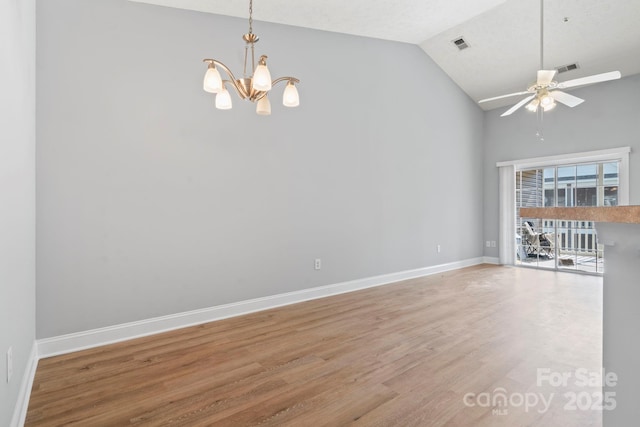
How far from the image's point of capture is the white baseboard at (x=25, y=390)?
1.67 m

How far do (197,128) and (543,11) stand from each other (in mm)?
4935

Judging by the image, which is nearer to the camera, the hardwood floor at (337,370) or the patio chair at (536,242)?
the hardwood floor at (337,370)

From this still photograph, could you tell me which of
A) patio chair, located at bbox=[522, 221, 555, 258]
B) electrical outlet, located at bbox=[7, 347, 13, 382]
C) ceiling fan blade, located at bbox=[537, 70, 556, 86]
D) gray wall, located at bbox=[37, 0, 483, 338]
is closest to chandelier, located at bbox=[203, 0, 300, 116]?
gray wall, located at bbox=[37, 0, 483, 338]

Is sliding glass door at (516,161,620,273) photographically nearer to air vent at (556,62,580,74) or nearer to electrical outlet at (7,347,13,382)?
air vent at (556,62,580,74)

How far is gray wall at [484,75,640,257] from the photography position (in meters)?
5.15

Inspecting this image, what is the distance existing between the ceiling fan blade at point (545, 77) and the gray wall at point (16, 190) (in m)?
4.43

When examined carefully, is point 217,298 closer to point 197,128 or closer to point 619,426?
point 197,128

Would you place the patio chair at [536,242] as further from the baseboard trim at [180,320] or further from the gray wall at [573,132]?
the baseboard trim at [180,320]

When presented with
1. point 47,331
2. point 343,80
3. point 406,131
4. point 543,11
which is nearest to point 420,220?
point 406,131

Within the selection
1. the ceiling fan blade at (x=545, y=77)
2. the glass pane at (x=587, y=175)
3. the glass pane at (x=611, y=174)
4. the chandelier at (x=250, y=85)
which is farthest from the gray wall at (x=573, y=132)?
the chandelier at (x=250, y=85)

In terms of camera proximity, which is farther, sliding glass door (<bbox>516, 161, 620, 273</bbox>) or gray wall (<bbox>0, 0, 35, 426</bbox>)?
sliding glass door (<bbox>516, 161, 620, 273</bbox>)

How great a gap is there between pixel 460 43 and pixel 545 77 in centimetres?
234

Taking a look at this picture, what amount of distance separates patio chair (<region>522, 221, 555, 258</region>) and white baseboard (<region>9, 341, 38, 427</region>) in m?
7.74

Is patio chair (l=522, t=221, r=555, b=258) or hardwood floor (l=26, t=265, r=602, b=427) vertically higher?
patio chair (l=522, t=221, r=555, b=258)
